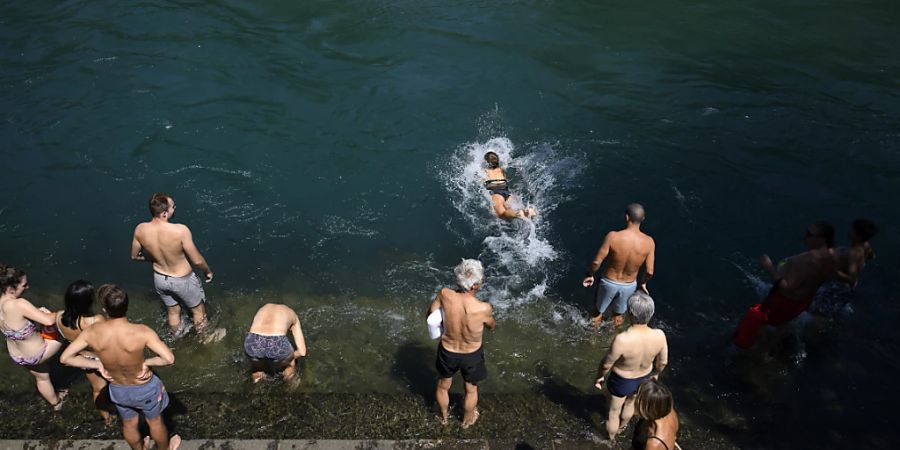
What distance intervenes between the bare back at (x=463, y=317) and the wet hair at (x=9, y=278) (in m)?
4.08

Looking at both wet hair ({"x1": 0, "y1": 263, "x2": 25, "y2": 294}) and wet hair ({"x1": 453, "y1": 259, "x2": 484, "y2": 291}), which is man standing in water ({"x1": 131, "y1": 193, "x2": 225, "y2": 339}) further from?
wet hair ({"x1": 453, "y1": 259, "x2": 484, "y2": 291})

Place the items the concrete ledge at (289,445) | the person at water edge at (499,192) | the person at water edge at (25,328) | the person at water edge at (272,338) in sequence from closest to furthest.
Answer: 1. the person at water edge at (25,328)
2. the concrete ledge at (289,445)
3. the person at water edge at (272,338)
4. the person at water edge at (499,192)

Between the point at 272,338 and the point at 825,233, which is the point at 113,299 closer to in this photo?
the point at 272,338

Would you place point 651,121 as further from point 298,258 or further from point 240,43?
point 240,43

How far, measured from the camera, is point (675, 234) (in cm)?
1040

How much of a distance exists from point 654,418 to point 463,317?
196cm

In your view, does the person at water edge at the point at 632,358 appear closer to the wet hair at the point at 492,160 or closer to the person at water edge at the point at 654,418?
the person at water edge at the point at 654,418

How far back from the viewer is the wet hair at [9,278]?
589 centimetres

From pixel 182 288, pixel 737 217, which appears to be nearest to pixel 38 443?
pixel 182 288

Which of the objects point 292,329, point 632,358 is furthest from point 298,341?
point 632,358

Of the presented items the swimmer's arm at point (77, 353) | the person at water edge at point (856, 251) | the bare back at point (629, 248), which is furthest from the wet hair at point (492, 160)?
the swimmer's arm at point (77, 353)

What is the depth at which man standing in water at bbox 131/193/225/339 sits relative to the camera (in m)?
7.05

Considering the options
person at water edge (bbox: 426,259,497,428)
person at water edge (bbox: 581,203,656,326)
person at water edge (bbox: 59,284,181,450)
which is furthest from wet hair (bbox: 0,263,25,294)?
person at water edge (bbox: 581,203,656,326)

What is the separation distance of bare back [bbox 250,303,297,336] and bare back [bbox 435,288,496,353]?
1.74m
